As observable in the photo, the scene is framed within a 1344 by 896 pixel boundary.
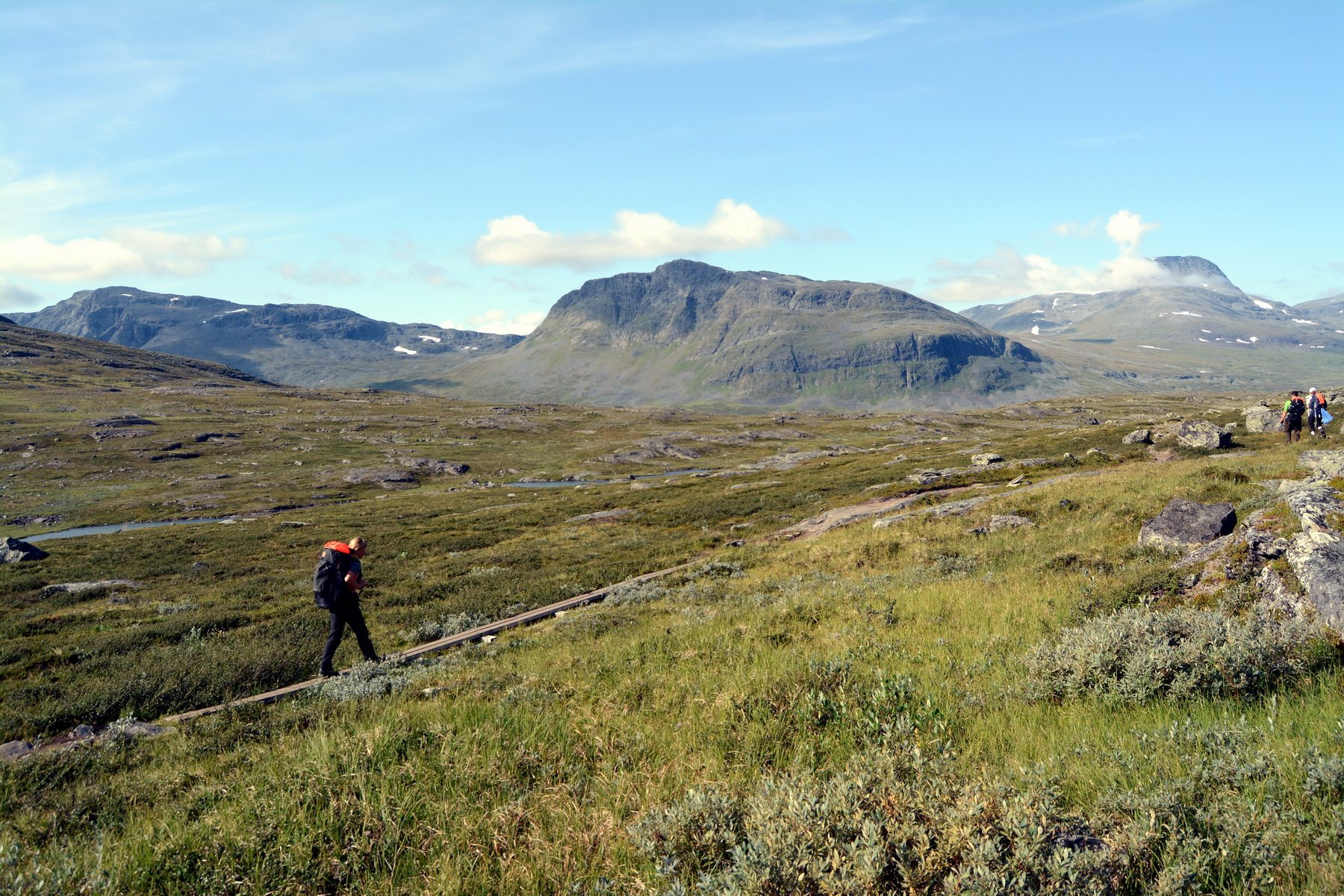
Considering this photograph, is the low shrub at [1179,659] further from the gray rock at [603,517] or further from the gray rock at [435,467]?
the gray rock at [435,467]

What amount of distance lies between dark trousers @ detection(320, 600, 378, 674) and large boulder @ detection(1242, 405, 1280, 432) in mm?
64216

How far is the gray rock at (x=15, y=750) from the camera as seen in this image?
1119 cm

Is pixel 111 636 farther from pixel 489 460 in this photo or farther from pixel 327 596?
pixel 489 460

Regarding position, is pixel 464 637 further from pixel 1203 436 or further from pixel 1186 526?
pixel 1203 436

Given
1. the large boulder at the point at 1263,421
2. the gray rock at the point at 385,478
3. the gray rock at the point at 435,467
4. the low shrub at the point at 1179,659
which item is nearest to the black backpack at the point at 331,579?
the low shrub at the point at 1179,659

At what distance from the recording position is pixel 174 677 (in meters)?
16.2

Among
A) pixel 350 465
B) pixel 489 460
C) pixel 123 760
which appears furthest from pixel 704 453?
pixel 123 760

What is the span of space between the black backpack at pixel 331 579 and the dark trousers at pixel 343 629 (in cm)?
24

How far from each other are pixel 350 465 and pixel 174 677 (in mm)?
126086

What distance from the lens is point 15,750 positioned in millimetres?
11812

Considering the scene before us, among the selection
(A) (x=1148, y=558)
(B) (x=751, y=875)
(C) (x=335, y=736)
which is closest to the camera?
(B) (x=751, y=875)

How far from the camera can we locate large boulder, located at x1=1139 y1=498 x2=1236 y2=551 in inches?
588

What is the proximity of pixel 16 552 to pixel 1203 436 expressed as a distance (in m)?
89.3

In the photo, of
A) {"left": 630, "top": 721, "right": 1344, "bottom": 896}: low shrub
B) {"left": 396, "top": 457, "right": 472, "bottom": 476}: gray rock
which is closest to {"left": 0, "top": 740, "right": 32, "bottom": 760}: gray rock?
{"left": 630, "top": 721, "right": 1344, "bottom": 896}: low shrub
